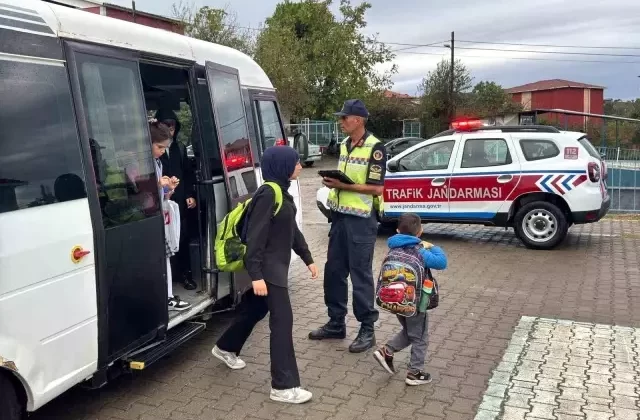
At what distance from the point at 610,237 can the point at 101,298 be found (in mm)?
9131

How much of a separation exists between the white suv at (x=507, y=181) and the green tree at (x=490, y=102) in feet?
90.7

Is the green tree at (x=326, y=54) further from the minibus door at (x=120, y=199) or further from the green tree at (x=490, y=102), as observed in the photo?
the minibus door at (x=120, y=199)

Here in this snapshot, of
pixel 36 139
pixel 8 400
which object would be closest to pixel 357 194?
pixel 36 139

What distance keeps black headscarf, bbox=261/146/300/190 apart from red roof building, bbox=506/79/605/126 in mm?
55634

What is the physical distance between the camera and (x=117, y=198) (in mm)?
3982

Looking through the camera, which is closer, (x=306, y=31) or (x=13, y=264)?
(x=13, y=264)

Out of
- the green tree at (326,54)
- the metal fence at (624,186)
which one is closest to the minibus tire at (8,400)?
the metal fence at (624,186)

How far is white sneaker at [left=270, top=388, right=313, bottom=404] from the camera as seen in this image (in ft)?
14.2

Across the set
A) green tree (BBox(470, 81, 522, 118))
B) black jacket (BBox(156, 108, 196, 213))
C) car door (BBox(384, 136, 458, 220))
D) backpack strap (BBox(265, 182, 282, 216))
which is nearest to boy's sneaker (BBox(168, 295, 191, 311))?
black jacket (BBox(156, 108, 196, 213))

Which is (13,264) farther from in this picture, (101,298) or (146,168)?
(146,168)

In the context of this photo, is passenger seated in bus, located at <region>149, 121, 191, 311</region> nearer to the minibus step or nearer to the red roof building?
the minibus step

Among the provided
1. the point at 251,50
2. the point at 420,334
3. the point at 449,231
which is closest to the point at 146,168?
the point at 420,334

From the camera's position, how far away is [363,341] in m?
5.35

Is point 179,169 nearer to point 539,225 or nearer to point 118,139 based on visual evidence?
point 118,139
